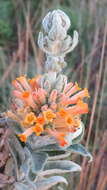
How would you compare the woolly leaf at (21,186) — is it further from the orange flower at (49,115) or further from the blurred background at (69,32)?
the blurred background at (69,32)

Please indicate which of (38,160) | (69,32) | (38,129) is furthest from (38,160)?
(69,32)

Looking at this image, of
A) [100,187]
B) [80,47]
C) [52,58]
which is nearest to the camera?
[52,58]

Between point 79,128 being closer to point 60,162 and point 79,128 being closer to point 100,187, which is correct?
point 60,162

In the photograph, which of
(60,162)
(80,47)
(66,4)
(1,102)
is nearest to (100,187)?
(60,162)

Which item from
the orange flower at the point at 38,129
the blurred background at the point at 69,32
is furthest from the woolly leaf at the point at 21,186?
the blurred background at the point at 69,32

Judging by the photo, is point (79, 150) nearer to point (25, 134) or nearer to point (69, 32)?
point (25, 134)

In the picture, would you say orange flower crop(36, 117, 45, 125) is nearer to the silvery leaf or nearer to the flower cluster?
the flower cluster

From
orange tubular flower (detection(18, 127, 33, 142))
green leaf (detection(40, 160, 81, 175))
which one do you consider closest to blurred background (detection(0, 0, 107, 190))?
green leaf (detection(40, 160, 81, 175))

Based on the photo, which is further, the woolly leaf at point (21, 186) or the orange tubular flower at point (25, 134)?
the woolly leaf at point (21, 186)
